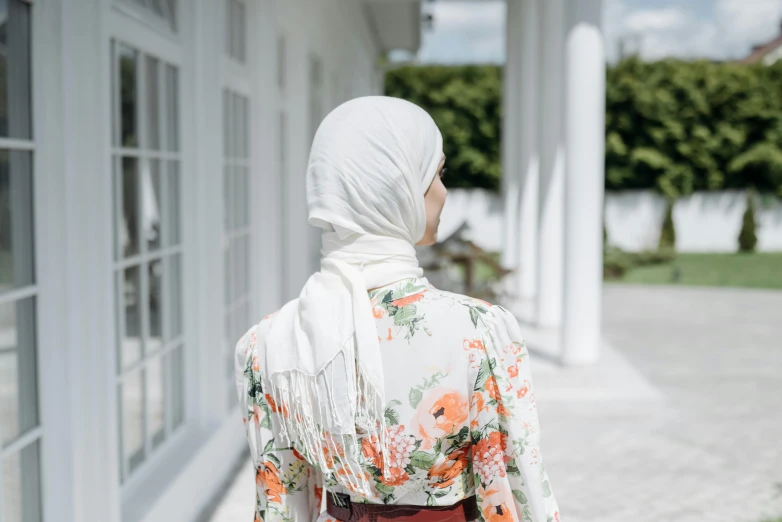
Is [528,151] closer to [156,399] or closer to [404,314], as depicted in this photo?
[156,399]

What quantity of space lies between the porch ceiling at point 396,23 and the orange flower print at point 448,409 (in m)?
9.77

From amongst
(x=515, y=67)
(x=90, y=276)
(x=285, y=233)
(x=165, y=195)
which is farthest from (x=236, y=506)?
(x=515, y=67)

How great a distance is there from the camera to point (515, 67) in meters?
10.1

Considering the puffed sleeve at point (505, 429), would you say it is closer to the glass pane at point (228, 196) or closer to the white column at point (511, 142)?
the glass pane at point (228, 196)

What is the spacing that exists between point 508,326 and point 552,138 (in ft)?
22.3

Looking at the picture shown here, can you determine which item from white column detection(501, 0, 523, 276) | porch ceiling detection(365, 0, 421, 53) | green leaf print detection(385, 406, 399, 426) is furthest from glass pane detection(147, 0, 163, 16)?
porch ceiling detection(365, 0, 421, 53)

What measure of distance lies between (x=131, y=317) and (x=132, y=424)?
1.73 feet

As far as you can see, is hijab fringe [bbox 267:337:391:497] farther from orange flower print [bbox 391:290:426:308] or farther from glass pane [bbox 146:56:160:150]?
glass pane [bbox 146:56:160:150]

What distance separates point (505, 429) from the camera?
1.37 meters

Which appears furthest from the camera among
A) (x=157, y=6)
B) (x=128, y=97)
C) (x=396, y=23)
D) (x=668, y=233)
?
(x=668, y=233)

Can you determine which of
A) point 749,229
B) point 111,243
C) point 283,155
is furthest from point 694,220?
point 111,243

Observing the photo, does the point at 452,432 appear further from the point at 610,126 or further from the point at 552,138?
the point at 610,126

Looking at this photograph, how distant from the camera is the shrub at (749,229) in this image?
16.4 meters

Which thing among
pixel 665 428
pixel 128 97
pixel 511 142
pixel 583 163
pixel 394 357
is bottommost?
pixel 665 428
